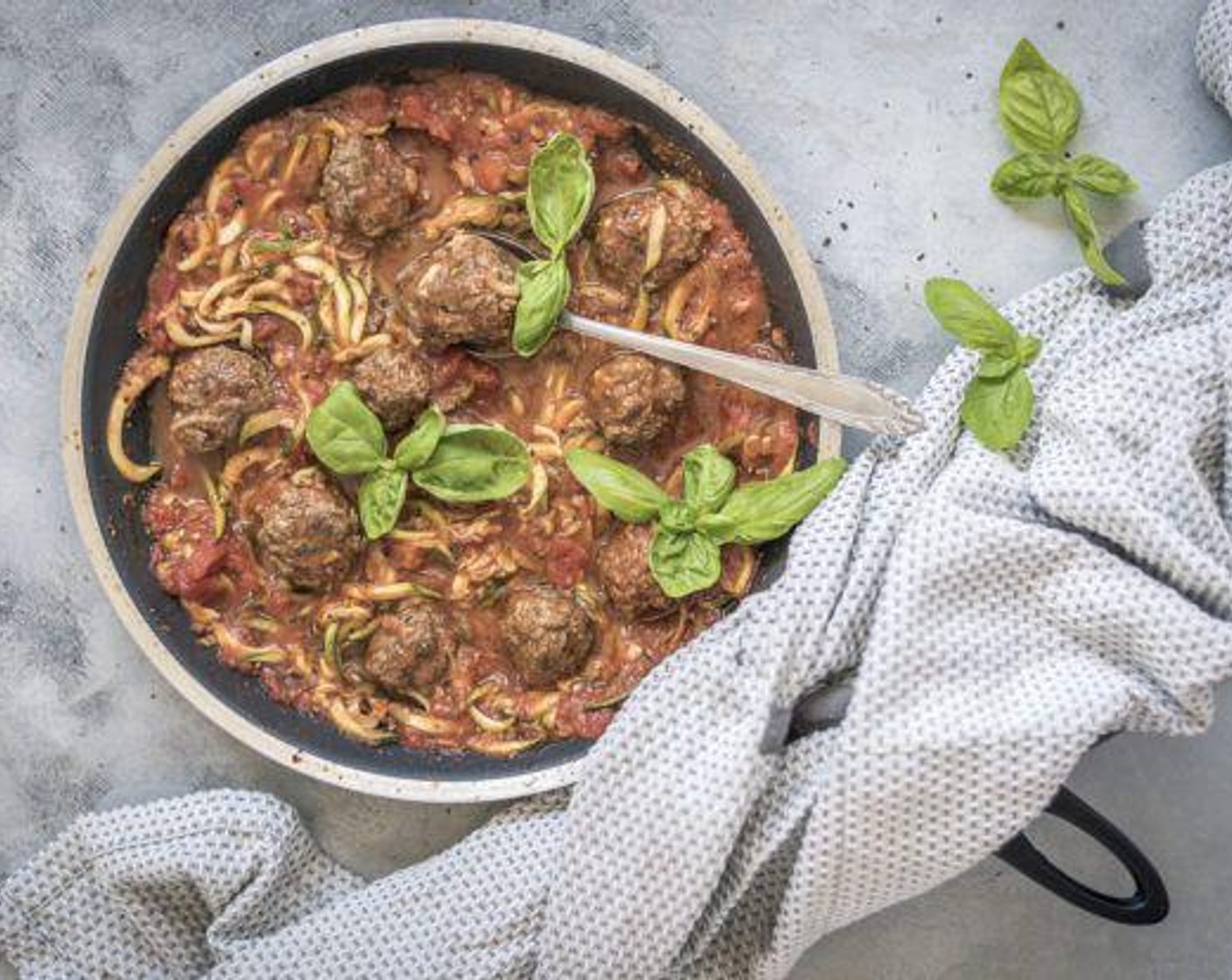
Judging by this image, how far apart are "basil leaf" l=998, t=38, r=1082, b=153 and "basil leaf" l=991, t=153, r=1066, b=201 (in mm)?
35

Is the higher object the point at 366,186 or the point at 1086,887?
the point at 366,186

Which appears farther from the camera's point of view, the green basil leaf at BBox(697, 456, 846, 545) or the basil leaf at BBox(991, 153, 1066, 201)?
the basil leaf at BBox(991, 153, 1066, 201)

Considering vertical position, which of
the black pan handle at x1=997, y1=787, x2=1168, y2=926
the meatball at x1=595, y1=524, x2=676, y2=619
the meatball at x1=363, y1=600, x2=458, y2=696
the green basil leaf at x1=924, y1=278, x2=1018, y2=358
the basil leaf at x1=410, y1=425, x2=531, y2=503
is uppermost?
the green basil leaf at x1=924, y1=278, x2=1018, y2=358

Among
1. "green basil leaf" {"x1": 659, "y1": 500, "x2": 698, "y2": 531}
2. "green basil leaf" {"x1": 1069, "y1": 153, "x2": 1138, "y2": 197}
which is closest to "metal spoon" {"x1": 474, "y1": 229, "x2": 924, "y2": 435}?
"green basil leaf" {"x1": 659, "y1": 500, "x2": 698, "y2": 531}

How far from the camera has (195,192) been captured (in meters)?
4.28

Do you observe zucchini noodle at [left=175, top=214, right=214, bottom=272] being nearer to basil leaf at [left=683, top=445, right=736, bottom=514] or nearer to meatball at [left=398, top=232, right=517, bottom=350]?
meatball at [left=398, top=232, right=517, bottom=350]

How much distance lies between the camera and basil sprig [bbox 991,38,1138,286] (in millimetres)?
4355

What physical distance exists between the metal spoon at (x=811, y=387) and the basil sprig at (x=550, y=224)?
0.22 metres

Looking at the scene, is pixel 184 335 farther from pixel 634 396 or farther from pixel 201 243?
pixel 634 396

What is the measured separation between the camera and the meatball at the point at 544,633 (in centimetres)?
421

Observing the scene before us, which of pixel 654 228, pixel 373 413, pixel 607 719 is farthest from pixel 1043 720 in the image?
pixel 373 413

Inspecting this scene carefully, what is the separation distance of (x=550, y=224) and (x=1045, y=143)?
144cm

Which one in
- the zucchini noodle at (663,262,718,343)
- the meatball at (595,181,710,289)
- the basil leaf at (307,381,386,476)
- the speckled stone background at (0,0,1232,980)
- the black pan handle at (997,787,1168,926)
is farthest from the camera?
the speckled stone background at (0,0,1232,980)

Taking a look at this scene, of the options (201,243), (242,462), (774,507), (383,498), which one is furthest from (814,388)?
(201,243)
